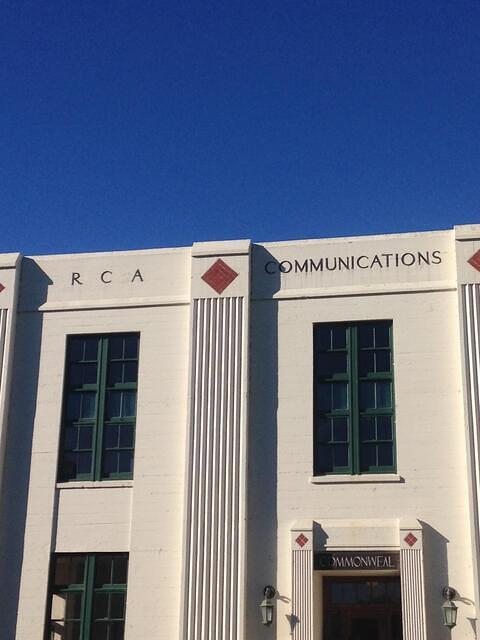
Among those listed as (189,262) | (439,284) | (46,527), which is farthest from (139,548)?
(439,284)

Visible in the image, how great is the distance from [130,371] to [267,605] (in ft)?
21.1

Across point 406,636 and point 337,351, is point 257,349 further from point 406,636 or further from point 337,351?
point 406,636

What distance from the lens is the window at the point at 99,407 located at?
24.6 metres

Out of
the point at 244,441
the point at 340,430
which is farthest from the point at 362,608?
the point at 244,441

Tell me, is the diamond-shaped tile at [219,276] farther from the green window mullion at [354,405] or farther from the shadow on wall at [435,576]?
the shadow on wall at [435,576]

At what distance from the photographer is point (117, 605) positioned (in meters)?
23.4

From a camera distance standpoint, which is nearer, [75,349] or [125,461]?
[125,461]

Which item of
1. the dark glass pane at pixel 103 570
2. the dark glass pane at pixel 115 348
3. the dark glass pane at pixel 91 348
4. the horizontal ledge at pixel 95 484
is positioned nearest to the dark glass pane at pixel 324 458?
the horizontal ledge at pixel 95 484

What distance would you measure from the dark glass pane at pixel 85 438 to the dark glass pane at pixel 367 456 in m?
6.36

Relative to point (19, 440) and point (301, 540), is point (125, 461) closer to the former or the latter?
point (19, 440)

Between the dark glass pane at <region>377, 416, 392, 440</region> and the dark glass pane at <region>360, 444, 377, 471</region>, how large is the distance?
0.98 ft

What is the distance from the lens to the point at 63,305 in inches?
1019

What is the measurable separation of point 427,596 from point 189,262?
31.3 ft

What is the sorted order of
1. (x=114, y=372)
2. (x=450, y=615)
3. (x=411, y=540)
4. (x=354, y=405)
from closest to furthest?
(x=450, y=615)
(x=411, y=540)
(x=354, y=405)
(x=114, y=372)
